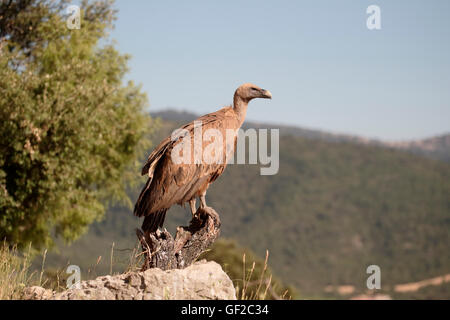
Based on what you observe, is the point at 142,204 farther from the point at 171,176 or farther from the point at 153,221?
the point at 171,176

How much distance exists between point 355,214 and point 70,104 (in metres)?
89.9

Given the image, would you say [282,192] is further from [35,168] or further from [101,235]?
[35,168]

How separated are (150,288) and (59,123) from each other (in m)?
10.8

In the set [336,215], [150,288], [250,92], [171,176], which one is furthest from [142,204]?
[336,215]

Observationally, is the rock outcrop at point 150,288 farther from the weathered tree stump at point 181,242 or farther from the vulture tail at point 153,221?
the vulture tail at point 153,221

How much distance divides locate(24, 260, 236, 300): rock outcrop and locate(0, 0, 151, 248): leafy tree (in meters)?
9.43

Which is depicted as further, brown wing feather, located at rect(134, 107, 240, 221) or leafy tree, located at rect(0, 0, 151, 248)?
leafy tree, located at rect(0, 0, 151, 248)

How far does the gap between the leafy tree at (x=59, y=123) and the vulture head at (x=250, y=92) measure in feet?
29.7

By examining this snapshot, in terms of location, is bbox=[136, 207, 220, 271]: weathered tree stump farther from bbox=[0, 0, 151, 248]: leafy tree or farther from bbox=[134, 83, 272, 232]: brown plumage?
bbox=[0, 0, 151, 248]: leafy tree

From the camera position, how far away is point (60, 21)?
18594 millimetres

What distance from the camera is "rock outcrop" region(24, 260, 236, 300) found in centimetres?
545

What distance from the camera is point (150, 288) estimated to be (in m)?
5.46

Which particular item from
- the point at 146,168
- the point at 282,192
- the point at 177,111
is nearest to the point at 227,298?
the point at 146,168

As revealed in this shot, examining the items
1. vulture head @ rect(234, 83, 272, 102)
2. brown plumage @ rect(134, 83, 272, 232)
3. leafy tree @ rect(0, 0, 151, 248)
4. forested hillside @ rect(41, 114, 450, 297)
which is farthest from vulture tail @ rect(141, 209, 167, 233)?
forested hillside @ rect(41, 114, 450, 297)
